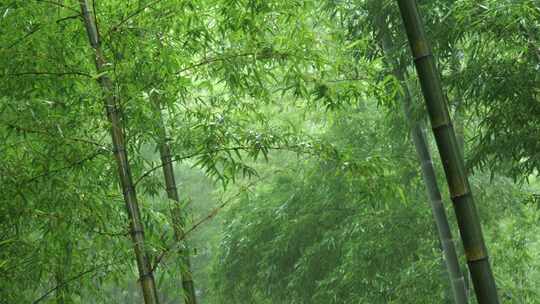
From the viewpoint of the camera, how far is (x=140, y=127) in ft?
9.98

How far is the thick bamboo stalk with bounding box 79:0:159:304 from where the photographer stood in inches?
107

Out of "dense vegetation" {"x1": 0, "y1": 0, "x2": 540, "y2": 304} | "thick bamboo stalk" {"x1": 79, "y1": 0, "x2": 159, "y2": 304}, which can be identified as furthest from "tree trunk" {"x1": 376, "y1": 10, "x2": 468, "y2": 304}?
"thick bamboo stalk" {"x1": 79, "y1": 0, "x2": 159, "y2": 304}

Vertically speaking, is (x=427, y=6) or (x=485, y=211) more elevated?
(x=427, y=6)

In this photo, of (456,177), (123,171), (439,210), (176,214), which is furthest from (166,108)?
(439,210)

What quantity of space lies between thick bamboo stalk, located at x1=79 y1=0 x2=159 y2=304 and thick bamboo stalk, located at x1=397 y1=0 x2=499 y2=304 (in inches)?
47.9

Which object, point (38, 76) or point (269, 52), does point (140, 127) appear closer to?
point (38, 76)

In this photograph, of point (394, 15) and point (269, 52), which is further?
point (394, 15)

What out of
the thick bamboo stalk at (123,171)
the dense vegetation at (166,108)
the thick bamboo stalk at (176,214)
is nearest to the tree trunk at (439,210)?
the dense vegetation at (166,108)

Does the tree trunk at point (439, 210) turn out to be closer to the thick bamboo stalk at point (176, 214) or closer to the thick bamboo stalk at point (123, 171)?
the thick bamboo stalk at point (176, 214)

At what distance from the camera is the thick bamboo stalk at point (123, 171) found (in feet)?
8.89

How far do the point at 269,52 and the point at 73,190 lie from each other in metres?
1.00

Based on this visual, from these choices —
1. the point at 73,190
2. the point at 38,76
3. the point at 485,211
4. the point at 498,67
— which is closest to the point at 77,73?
the point at 38,76

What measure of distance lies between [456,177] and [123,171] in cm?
130

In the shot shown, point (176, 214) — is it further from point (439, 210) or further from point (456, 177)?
point (439, 210)
